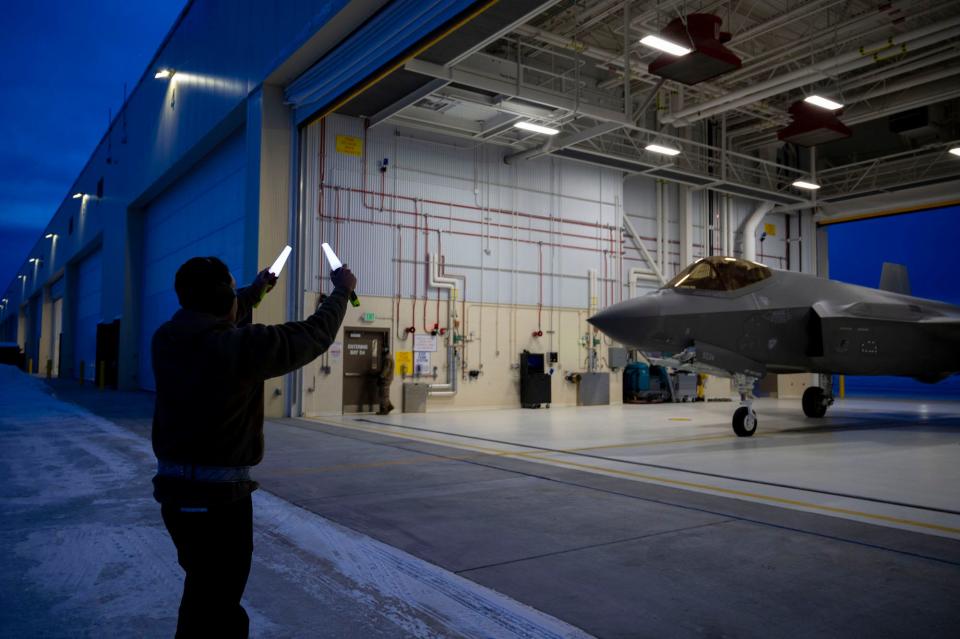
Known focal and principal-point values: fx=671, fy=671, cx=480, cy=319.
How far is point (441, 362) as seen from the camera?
57.1ft

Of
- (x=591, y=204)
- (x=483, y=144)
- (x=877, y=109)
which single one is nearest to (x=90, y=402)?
(x=483, y=144)

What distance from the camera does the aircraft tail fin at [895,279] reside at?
15.1m

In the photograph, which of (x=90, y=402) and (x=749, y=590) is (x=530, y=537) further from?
(x=90, y=402)

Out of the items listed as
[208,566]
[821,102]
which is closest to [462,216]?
[821,102]

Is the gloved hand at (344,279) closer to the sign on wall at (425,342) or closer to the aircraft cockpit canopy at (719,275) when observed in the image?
the aircraft cockpit canopy at (719,275)

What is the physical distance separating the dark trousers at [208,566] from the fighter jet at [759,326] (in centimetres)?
868

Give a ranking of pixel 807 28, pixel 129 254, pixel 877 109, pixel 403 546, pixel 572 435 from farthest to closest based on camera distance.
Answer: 1. pixel 129 254
2. pixel 877 109
3. pixel 807 28
4. pixel 572 435
5. pixel 403 546

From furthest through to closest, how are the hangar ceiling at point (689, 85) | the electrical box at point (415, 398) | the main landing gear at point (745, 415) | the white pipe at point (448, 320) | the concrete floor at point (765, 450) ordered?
the white pipe at point (448, 320) < the electrical box at point (415, 398) < the hangar ceiling at point (689, 85) < the main landing gear at point (745, 415) < the concrete floor at point (765, 450)

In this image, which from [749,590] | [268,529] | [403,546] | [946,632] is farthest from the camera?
[268,529]

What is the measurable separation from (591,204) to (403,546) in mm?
17425

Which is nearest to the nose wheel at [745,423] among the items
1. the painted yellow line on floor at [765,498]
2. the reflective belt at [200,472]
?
the painted yellow line on floor at [765,498]

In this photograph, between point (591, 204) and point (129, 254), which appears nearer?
point (591, 204)

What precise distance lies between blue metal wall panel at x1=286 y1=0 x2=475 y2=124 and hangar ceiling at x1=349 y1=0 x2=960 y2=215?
3.42 feet

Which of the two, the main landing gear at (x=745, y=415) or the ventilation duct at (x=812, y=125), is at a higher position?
the ventilation duct at (x=812, y=125)
